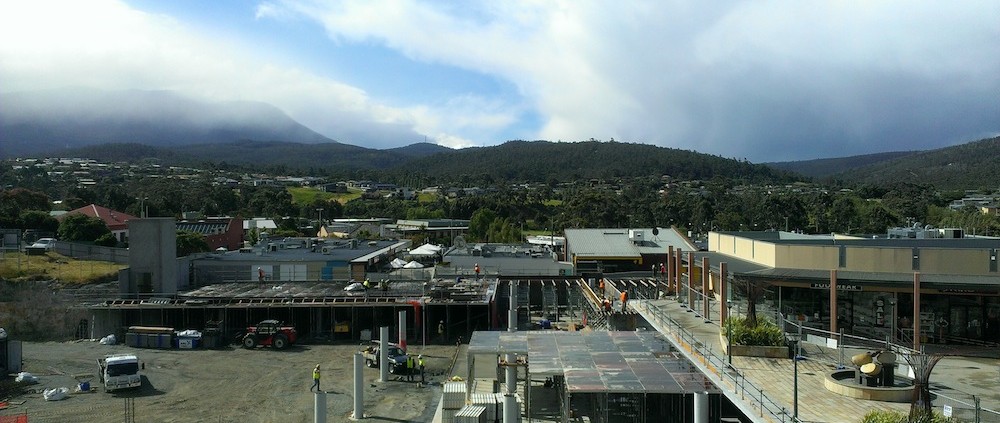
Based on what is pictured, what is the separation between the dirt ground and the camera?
1067 inches

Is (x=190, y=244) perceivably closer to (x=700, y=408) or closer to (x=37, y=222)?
(x=37, y=222)

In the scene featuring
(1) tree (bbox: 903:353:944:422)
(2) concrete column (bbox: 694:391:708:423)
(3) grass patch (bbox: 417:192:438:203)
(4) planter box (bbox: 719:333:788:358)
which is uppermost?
(3) grass patch (bbox: 417:192:438:203)

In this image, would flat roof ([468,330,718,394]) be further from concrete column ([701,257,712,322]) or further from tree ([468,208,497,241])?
tree ([468,208,497,241])

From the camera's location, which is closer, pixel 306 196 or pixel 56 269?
pixel 56 269

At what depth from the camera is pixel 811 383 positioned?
18438 mm

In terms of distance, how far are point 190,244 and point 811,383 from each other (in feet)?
189

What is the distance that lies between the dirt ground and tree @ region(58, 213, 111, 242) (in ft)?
96.0

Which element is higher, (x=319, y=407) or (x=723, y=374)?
(x=723, y=374)

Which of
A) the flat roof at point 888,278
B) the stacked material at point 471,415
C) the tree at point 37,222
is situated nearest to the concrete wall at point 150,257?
the stacked material at point 471,415

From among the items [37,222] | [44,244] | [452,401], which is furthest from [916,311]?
[37,222]

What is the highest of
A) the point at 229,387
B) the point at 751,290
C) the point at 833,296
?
the point at 751,290

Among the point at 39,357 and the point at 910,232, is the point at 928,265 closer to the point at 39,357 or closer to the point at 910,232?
the point at 910,232

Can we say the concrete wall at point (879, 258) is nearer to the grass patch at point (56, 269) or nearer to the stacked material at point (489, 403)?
the stacked material at point (489, 403)

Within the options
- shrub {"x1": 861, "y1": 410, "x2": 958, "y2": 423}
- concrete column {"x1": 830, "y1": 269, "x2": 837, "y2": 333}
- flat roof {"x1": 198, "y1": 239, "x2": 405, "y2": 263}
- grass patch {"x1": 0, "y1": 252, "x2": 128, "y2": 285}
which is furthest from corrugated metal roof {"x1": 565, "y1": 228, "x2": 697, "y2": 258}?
shrub {"x1": 861, "y1": 410, "x2": 958, "y2": 423}
